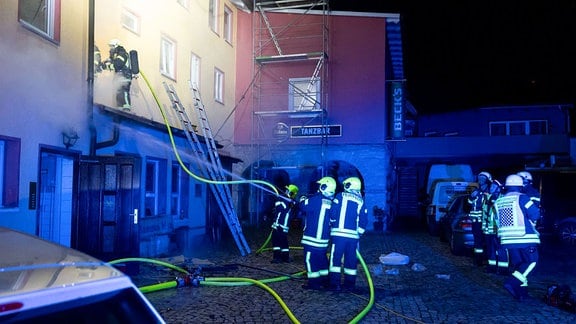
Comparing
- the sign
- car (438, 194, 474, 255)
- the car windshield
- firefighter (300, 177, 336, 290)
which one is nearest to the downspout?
firefighter (300, 177, 336, 290)

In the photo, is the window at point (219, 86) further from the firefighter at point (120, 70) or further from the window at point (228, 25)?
the firefighter at point (120, 70)

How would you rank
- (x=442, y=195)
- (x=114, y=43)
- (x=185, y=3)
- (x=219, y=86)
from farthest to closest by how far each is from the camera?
(x=219, y=86) < (x=442, y=195) < (x=185, y=3) < (x=114, y=43)

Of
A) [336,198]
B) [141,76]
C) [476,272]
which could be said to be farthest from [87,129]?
[476,272]

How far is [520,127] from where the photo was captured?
1097 inches

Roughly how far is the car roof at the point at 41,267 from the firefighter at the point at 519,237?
283 inches

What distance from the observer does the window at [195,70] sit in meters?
15.7

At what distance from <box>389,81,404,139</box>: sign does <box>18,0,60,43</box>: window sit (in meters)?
13.5

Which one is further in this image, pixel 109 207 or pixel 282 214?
pixel 282 214

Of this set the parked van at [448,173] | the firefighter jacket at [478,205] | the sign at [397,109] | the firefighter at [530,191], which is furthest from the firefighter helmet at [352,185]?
the sign at [397,109]

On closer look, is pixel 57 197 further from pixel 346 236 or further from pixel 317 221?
pixel 346 236

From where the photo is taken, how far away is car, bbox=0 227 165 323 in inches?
62.8

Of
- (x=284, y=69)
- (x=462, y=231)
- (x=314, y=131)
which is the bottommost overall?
(x=462, y=231)

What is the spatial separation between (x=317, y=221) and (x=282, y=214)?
10.0 ft

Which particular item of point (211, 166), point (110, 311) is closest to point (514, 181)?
point (110, 311)
